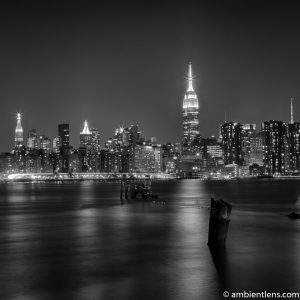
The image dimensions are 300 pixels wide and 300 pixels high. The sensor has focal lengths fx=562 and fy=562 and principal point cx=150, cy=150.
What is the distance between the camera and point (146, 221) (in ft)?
142

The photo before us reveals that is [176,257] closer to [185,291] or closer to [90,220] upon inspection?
[185,291]

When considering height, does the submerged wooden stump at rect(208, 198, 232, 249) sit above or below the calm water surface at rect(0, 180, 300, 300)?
above

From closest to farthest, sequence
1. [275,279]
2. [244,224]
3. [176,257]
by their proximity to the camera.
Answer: [275,279], [176,257], [244,224]

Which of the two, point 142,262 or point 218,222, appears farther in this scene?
point 218,222

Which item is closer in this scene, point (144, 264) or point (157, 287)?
point (157, 287)

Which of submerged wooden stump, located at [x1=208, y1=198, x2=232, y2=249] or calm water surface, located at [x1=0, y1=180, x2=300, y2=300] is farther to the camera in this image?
submerged wooden stump, located at [x1=208, y1=198, x2=232, y2=249]

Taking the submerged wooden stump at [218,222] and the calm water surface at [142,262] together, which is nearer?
the calm water surface at [142,262]

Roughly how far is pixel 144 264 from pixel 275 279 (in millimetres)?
5749

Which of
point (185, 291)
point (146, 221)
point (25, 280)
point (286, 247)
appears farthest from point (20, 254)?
point (146, 221)

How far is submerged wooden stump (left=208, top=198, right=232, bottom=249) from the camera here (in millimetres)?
25438

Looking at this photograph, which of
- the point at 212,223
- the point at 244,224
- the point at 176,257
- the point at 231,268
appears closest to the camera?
the point at 231,268

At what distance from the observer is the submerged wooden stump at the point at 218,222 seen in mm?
25438

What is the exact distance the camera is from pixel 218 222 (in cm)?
2606

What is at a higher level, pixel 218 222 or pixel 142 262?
pixel 218 222
